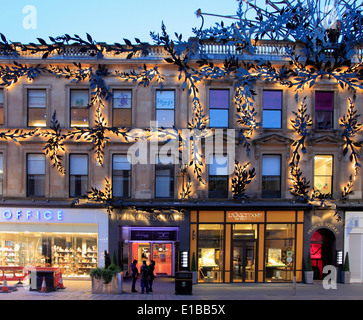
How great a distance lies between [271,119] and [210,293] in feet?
30.3

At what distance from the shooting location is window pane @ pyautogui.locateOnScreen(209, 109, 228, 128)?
58.7 feet

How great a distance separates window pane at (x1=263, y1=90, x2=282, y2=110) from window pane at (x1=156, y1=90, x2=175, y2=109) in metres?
4.85

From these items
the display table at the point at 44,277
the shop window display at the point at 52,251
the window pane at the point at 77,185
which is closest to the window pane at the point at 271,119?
the window pane at the point at 77,185

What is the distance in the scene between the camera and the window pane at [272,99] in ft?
59.1

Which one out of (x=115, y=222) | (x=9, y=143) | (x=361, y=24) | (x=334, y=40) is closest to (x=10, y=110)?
(x=9, y=143)

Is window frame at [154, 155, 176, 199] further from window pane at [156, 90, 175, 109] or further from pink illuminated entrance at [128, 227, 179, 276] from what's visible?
window pane at [156, 90, 175, 109]

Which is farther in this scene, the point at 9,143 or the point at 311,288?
the point at 9,143

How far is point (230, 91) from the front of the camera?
17.8 meters

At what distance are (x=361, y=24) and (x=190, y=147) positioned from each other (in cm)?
1022

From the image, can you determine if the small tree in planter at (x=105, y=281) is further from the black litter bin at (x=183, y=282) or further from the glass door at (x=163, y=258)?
the glass door at (x=163, y=258)

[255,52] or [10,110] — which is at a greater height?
[255,52]

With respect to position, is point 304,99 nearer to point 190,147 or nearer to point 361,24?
point 361,24

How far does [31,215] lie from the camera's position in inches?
694

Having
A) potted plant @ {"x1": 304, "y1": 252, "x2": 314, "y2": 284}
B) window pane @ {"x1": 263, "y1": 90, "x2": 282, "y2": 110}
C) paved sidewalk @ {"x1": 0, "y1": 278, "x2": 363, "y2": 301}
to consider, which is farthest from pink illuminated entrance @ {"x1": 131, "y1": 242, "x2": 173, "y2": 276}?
window pane @ {"x1": 263, "y1": 90, "x2": 282, "y2": 110}
